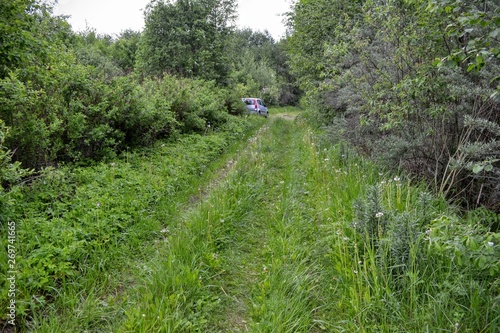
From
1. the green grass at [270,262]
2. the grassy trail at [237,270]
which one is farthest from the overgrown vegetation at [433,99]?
the grassy trail at [237,270]

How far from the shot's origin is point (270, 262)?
3.58m

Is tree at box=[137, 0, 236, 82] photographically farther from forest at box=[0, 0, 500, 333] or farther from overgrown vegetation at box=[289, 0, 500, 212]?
overgrown vegetation at box=[289, 0, 500, 212]

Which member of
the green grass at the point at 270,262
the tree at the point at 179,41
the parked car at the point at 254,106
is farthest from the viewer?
the parked car at the point at 254,106

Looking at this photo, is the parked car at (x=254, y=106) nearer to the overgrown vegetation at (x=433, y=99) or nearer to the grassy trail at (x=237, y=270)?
the overgrown vegetation at (x=433, y=99)

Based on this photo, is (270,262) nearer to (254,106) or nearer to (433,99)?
(433,99)

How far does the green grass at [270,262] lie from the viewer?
7.88ft

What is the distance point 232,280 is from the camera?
10.9 ft

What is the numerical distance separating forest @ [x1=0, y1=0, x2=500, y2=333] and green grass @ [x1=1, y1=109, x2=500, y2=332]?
0.8 inches

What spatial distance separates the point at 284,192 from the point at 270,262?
2.30m

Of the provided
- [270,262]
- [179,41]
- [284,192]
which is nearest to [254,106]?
[179,41]

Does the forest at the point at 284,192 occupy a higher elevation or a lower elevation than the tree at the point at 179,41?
lower

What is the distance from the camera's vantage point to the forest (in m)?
2.49

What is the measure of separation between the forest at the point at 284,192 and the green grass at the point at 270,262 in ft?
0.07

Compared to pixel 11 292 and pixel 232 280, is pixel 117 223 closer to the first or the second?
pixel 11 292
